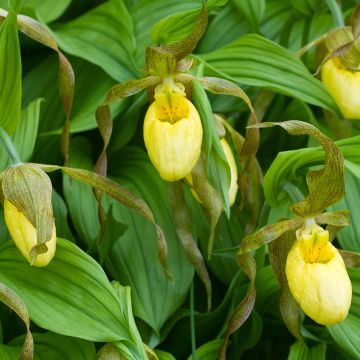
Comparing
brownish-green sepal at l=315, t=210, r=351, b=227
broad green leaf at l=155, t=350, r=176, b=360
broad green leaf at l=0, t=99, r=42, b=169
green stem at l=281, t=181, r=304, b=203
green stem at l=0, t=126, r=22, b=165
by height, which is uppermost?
green stem at l=0, t=126, r=22, b=165

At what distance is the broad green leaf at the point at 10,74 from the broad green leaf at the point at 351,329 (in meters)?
0.68

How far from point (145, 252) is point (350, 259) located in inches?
16.0

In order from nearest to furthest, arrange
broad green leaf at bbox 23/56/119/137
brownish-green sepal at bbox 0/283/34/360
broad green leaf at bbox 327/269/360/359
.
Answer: brownish-green sepal at bbox 0/283/34/360 → broad green leaf at bbox 327/269/360/359 → broad green leaf at bbox 23/56/119/137

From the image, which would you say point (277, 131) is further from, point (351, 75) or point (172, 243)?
point (172, 243)


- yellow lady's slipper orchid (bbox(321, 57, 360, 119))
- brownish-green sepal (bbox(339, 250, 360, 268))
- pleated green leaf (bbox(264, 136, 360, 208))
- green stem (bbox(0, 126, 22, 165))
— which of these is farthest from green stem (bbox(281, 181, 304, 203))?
green stem (bbox(0, 126, 22, 165))

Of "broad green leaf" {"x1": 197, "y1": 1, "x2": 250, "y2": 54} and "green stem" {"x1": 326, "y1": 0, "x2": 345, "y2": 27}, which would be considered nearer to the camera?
"green stem" {"x1": 326, "y1": 0, "x2": 345, "y2": 27}

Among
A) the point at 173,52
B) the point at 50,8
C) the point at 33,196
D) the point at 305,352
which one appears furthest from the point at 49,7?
the point at 305,352

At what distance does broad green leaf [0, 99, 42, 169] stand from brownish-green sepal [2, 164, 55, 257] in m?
0.27

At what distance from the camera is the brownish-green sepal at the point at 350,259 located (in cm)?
153

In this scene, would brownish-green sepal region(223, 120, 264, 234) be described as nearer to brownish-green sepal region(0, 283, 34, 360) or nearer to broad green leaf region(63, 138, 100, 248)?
broad green leaf region(63, 138, 100, 248)

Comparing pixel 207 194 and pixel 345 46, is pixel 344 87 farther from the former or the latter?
pixel 207 194

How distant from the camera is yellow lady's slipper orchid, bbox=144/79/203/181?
1.45 meters

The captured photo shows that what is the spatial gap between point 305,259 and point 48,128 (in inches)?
28.5

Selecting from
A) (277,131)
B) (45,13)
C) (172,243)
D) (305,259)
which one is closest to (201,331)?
(172,243)
